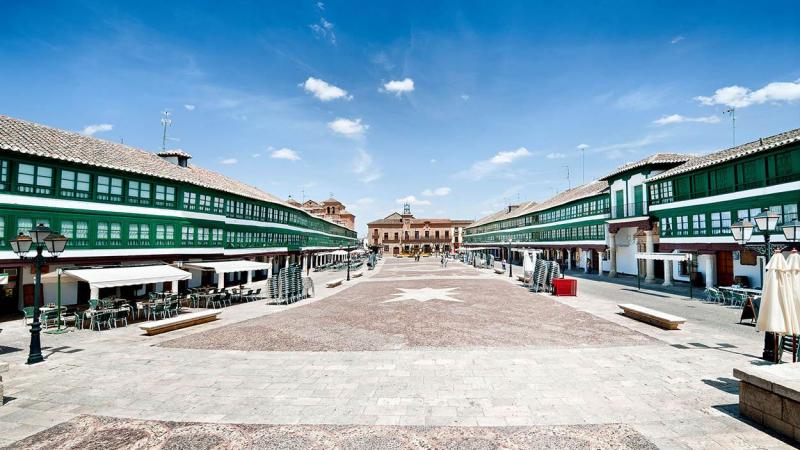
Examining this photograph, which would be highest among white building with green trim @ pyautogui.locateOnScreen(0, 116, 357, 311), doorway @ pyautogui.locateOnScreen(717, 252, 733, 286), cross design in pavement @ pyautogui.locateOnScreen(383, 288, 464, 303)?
white building with green trim @ pyautogui.locateOnScreen(0, 116, 357, 311)

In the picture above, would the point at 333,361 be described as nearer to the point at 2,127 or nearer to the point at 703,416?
the point at 703,416

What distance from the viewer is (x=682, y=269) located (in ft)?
94.4

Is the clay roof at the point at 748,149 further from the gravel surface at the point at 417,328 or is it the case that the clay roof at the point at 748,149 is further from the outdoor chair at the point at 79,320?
the outdoor chair at the point at 79,320

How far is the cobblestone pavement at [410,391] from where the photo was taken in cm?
597

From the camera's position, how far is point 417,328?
44.6 ft

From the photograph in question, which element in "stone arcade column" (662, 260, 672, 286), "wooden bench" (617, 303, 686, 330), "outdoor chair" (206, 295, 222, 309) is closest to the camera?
"wooden bench" (617, 303, 686, 330)

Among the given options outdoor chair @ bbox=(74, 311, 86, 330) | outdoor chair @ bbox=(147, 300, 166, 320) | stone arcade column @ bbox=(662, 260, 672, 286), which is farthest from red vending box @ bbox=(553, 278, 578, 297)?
outdoor chair @ bbox=(74, 311, 86, 330)

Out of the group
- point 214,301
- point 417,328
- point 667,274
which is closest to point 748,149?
point 667,274

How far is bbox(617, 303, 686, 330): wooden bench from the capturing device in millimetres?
12672

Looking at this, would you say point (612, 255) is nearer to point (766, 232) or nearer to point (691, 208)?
point (691, 208)

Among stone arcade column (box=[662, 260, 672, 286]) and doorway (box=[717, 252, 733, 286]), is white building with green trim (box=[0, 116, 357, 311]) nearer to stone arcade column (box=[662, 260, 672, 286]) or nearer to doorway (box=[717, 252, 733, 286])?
stone arcade column (box=[662, 260, 672, 286])

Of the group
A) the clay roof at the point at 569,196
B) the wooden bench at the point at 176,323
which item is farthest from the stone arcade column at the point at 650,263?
the wooden bench at the point at 176,323

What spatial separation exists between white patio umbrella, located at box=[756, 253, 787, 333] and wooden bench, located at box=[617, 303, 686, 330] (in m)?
4.76

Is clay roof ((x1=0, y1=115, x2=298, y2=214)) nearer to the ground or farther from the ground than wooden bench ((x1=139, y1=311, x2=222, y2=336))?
farther from the ground
